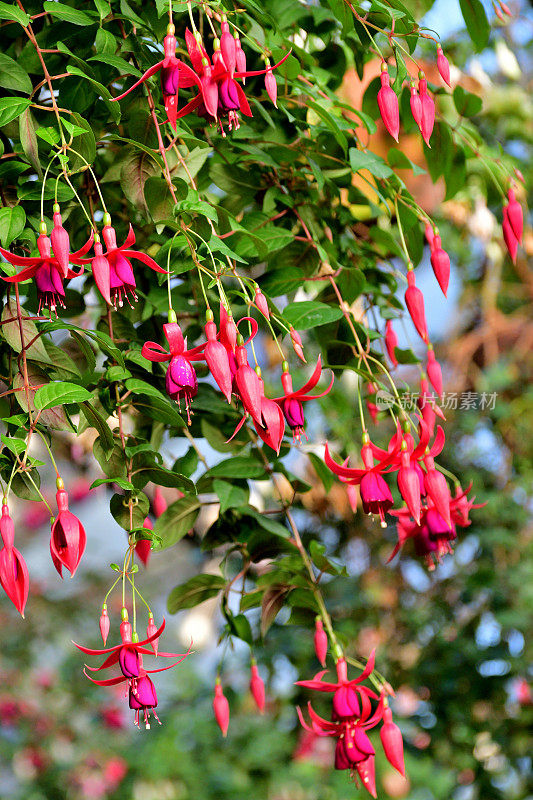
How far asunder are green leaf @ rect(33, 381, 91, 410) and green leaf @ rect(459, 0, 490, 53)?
0.37m

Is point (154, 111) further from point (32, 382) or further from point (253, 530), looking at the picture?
point (253, 530)

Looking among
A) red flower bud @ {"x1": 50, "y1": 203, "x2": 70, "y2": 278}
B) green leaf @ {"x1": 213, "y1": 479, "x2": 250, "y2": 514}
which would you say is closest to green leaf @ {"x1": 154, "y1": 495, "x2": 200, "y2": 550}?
green leaf @ {"x1": 213, "y1": 479, "x2": 250, "y2": 514}

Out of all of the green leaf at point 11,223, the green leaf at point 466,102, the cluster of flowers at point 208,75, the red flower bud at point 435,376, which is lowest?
the red flower bud at point 435,376

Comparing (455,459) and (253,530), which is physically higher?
(253,530)

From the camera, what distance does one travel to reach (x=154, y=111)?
0.44m

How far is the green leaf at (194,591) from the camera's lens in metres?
0.58

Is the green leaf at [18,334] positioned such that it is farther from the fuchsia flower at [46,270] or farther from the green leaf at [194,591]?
the green leaf at [194,591]

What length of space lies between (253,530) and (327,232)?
23cm

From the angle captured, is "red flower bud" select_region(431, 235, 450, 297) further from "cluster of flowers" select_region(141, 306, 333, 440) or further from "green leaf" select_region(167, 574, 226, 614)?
"green leaf" select_region(167, 574, 226, 614)

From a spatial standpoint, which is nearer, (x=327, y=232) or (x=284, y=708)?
(x=327, y=232)

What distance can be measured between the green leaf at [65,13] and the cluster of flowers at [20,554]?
9.6 inches

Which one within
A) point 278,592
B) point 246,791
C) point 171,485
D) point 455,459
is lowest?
point 246,791

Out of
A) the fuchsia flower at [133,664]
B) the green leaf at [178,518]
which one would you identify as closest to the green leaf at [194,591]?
the green leaf at [178,518]

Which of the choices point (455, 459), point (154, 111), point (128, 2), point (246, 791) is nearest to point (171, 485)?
point (154, 111)
